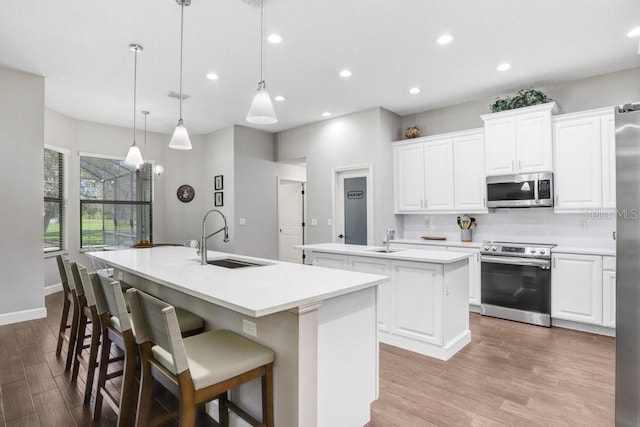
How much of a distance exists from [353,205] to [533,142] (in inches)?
105

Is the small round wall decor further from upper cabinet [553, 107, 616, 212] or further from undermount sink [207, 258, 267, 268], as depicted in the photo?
upper cabinet [553, 107, 616, 212]

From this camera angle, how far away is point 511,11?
112 inches

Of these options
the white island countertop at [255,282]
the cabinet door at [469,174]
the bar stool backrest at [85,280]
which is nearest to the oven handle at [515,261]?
the cabinet door at [469,174]

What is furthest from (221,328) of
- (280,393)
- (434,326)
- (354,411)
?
(434,326)

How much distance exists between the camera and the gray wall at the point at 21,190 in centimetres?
397

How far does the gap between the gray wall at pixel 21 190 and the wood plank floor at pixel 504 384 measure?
4.28m

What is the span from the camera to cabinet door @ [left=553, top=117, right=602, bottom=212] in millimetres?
3848

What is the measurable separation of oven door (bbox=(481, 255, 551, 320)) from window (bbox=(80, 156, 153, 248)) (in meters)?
A: 5.48

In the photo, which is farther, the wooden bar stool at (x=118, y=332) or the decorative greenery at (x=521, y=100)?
the decorative greenery at (x=521, y=100)

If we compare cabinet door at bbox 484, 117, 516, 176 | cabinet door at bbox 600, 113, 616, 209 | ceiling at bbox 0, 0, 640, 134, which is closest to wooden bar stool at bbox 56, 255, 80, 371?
ceiling at bbox 0, 0, 640, 134

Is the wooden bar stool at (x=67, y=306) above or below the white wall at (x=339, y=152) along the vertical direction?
below

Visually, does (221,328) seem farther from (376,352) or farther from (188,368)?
(376,352)

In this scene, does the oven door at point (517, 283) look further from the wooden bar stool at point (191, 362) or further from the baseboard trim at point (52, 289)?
the baseboard trim at point (52, 289)

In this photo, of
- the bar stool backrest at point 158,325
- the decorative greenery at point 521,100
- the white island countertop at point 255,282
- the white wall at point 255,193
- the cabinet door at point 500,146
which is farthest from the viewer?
the white wall at point 255,193
